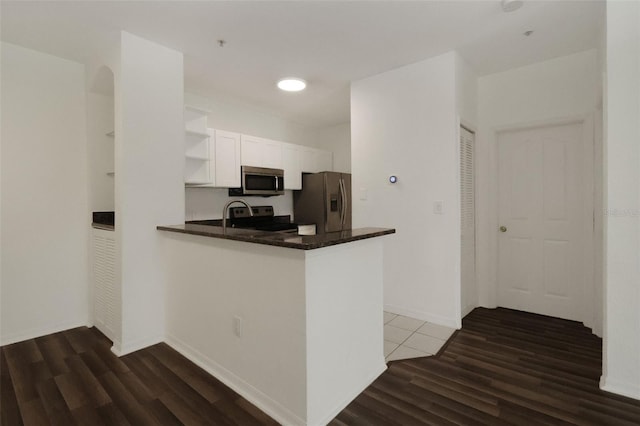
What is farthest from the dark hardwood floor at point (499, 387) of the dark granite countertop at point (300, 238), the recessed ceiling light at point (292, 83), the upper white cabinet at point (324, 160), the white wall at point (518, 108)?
the upper white cabinet at point (324, 160)

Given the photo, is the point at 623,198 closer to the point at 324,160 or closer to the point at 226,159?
the point at 226,159

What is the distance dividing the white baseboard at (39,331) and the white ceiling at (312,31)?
253 cm

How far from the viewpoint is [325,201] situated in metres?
4.74

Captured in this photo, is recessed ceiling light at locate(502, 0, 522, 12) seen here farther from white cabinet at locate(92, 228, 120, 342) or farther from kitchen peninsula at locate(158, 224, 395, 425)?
white cabinet at locate(92, 228, 120, 342)

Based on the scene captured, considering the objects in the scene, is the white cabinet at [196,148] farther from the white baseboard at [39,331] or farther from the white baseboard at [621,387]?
the white baseboard at [621,387]

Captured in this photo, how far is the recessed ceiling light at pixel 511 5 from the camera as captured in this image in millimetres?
2172

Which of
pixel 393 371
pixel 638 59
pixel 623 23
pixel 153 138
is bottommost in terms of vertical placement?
pixel 393 371

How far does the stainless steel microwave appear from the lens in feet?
13.4

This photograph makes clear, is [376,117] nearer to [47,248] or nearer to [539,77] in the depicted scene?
[539,77]

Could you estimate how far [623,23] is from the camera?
187 centimetres

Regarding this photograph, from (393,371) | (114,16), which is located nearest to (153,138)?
(114,16)

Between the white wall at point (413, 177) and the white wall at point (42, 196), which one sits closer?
the white wall at point (42, 196)

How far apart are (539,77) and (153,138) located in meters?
3.83

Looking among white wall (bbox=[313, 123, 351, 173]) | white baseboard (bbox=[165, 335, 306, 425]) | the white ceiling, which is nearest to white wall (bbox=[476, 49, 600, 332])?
the white ceiling
